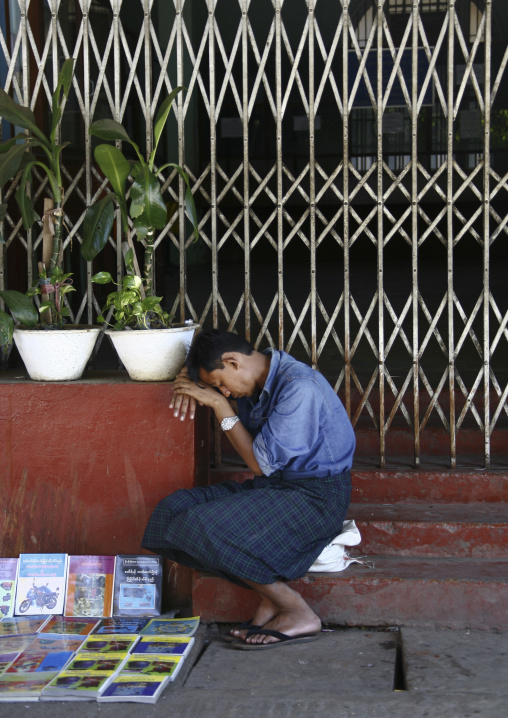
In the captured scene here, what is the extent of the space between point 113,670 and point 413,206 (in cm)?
208

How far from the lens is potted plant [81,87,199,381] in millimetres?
3107

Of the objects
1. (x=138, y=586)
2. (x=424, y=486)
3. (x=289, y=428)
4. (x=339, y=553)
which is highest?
(x=289, y=428)

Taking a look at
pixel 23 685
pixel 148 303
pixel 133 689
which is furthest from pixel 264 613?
pixel 148 303

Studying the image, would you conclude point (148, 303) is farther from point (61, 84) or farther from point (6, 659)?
point (6, 659)

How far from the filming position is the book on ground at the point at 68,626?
9.46 ft

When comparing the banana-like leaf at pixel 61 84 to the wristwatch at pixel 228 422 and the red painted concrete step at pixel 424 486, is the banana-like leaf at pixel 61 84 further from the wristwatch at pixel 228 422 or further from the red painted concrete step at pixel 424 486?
the red painted concrete step at pixel 424 486

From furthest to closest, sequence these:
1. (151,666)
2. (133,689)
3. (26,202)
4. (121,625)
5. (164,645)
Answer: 1. (26,202)
2. (121,625)
3. (164,645)
4. (151,666)
5. (133,689)

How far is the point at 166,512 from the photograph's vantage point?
2.88 metres

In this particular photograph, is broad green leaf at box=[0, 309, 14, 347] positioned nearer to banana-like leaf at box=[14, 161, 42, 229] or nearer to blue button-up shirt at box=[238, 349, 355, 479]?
banana-like leaf at box=[14, 161, 42, 229]

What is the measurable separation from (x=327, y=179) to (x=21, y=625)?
206cm

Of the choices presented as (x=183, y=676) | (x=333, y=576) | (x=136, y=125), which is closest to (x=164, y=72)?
(x=333, y=576)

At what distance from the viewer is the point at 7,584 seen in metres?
3.13

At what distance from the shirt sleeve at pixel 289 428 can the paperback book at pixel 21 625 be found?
3.24 feet

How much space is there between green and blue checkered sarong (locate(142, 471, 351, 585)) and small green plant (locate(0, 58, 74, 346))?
0.91 m
